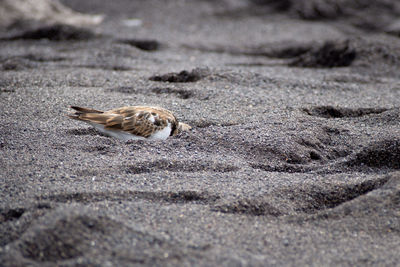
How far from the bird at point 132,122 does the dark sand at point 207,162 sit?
0.15m

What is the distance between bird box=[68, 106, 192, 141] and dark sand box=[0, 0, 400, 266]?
0.48 feet

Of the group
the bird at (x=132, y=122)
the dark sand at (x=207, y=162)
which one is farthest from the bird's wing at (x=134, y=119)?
the dark sand at (x=207, y=162)

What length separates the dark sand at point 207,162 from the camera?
8.92 feet

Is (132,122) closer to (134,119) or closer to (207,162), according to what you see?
(134,119)

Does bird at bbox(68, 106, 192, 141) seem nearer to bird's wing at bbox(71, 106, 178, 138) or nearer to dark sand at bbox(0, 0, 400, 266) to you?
bird's wing at bbox(71, 106, 178, 138)

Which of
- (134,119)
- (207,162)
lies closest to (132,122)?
(134,119)

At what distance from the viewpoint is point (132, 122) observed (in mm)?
4324

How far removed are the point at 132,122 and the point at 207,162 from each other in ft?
3.03

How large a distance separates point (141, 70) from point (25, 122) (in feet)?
8.62

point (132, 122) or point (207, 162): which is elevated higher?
point (132, 122)

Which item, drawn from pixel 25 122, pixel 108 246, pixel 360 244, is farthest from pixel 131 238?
pixel 25 122

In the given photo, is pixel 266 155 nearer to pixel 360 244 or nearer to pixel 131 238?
pixel 360 244

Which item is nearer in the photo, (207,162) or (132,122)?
(207,162)

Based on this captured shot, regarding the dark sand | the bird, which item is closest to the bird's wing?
the bird
